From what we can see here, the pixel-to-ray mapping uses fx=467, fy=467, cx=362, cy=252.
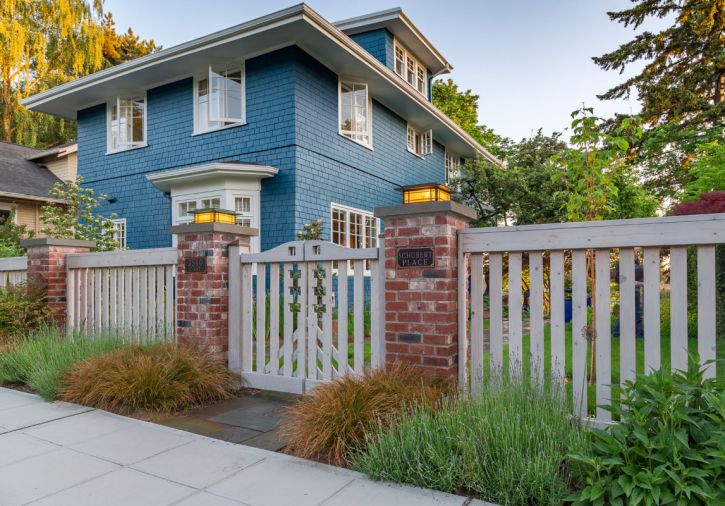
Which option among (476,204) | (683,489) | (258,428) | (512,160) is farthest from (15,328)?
(512,160)

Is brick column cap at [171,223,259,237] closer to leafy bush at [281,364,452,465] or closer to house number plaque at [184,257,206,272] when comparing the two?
house number plaque at [184,257,206,272]

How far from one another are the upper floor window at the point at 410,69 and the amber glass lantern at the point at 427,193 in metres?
10.7

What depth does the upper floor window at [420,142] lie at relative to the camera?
13.9 metres

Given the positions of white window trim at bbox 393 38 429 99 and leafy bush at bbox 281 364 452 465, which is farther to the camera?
white window trim at bbox 393 38 429 99

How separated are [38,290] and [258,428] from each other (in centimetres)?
429

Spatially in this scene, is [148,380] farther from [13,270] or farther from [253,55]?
[253,55]

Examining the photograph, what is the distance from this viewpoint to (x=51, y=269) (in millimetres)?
5977

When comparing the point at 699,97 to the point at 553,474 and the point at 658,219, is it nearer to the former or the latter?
the point at 658,219

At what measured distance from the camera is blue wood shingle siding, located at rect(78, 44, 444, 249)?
9.49 m

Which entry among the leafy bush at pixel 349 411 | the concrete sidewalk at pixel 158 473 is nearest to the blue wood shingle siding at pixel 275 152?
the concrete sidewalk at pixel 158 473

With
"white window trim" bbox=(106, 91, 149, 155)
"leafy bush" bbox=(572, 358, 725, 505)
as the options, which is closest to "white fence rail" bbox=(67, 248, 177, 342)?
"leafy bush" bbox=(572, 358, 725, 505)

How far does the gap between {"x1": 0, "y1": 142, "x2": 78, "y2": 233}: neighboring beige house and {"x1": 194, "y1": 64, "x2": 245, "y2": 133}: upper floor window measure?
279 inches

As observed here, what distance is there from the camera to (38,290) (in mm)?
5945

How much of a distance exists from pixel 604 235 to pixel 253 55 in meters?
8.79
